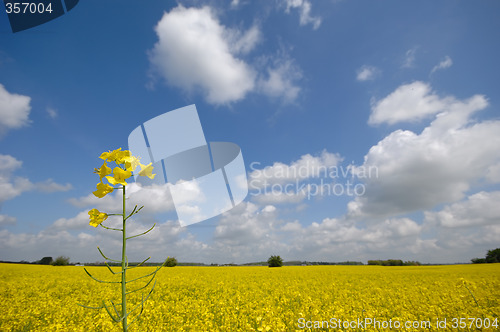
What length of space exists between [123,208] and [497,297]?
12879mm

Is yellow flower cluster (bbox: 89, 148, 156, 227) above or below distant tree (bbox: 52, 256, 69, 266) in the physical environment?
above

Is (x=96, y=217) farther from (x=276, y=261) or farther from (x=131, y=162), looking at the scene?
(x=276, y=261)

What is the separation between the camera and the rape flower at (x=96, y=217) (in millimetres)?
1703

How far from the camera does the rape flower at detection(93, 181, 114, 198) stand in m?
1.63

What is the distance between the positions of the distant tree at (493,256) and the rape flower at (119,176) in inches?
2383

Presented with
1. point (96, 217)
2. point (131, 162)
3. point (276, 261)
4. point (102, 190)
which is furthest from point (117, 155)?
point (276, 261)

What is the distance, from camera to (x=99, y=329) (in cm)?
583

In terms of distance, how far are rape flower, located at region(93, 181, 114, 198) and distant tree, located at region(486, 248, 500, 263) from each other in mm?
60551

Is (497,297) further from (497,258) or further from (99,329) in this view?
(497,258)

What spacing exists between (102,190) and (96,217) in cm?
22

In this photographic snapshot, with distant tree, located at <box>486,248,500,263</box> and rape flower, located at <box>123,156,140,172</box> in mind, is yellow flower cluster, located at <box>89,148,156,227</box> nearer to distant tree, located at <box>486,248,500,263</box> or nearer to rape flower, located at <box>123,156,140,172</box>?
rape flower, located at <box>123,156,140,172</box>

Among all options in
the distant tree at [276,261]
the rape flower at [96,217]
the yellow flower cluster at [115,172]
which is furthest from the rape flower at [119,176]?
the distant tree at [276,261]

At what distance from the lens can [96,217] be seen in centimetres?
172

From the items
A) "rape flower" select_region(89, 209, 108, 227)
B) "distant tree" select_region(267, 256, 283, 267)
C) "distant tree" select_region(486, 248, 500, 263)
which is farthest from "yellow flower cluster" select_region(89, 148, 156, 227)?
"distant tree" select_region(486, 248, 500, 263)
